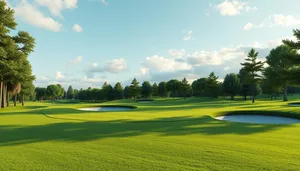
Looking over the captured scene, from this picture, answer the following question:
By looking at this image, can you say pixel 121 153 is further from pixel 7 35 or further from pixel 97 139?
pixel 7 35

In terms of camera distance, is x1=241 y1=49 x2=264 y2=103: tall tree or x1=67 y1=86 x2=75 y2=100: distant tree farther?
x1=67 y1=86 x2=75 y2=100: distant tree

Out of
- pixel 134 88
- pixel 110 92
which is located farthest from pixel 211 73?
pixel 110 92

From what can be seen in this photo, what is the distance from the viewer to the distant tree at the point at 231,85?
52019 millimetres

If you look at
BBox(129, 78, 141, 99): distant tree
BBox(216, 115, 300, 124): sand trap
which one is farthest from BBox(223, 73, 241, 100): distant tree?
BBox(216, 115, 300, 124): sand trap

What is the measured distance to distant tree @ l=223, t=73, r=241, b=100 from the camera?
2048 inches

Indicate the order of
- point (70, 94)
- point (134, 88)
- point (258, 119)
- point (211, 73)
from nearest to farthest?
point (258, 119) → point (211, 73) → point (134, 88) → point (70, 94)

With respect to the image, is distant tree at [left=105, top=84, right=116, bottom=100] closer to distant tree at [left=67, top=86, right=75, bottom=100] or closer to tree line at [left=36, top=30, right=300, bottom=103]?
tree line at [left=36, top=30, right=300, bottom=103]

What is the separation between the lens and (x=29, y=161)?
5.75 metres

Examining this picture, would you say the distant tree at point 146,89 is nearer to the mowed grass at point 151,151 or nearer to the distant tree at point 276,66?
the distant tree at point 276,66

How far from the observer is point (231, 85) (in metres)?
52.6

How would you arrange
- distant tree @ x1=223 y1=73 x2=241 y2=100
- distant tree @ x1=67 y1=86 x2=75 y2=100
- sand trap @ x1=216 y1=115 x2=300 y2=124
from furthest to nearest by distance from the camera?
distant tree @ x1=67 y1=86 x2=75 y2=100, distant tree @ x1=223 y1=73 x2=241 y2=100, sand trap @ x1=216 y1=115 x2=300 y2=124

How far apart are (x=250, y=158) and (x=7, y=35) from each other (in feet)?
99.1

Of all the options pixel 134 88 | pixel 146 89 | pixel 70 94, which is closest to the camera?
pixel 134 88

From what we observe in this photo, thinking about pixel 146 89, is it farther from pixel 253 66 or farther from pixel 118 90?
pixel 253 66
